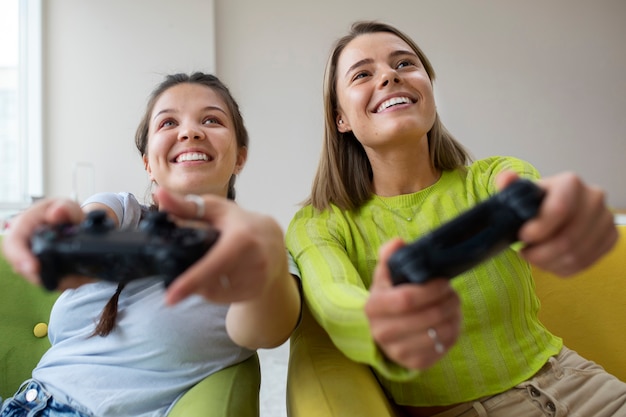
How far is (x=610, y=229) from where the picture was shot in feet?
1.38

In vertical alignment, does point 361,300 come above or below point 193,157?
below

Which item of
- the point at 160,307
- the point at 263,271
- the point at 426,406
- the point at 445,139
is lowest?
the point at 426,406

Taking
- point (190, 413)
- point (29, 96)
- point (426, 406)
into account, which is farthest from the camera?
point (29, 96)

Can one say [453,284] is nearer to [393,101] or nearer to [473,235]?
[393,101]

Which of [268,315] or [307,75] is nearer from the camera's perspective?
[268,315]

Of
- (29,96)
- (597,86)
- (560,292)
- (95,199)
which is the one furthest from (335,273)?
(597,86)

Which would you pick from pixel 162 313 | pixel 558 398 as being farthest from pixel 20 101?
pixel 558 398

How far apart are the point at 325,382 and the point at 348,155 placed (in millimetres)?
492

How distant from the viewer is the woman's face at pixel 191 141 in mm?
841

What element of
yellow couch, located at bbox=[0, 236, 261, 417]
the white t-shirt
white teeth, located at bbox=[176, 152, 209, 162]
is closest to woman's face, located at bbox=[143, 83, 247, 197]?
white teeth, located at bbox=[176, 152, 209, 162]

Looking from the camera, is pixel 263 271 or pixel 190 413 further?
pixel 190 413

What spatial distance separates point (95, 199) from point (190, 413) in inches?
13.8

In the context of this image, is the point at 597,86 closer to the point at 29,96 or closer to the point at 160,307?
the point at 160,307

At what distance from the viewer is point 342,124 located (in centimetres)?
98
